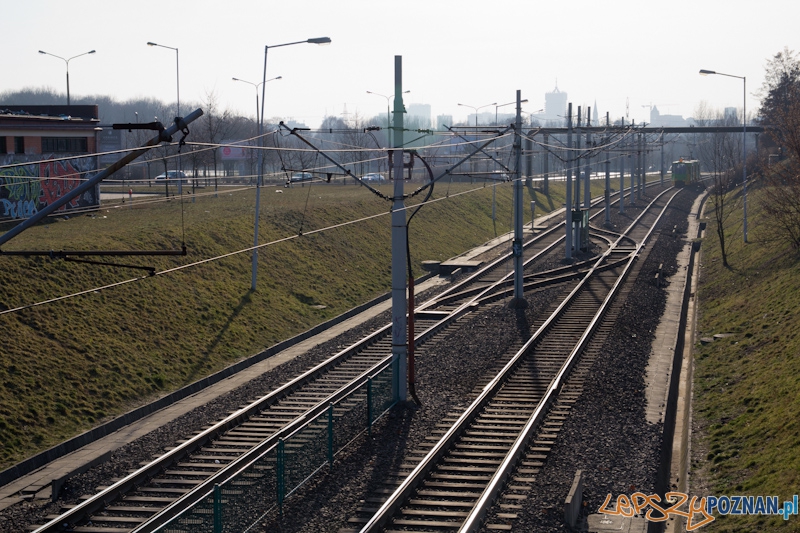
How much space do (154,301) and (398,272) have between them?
28.8 ft

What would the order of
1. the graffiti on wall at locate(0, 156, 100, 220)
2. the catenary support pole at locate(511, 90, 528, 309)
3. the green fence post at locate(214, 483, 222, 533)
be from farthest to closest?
the graffiti on wall at locate(0, 156, 100, 220), the catenary support pole at locate(511, 90, 528, 309), the green fence post at locate(214, 483, 222, 533)

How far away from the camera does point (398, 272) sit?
18344mm

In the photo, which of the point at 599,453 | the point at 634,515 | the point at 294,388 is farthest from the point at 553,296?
the point at 634,515

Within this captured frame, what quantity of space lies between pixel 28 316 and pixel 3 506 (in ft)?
24.0

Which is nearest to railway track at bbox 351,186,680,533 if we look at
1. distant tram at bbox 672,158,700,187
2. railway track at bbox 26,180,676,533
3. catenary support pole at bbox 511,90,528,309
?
railway track at bbox 26,180,676,533

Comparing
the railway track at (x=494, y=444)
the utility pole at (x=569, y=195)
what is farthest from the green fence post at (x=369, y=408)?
the utility pole at (x=569, y=195)

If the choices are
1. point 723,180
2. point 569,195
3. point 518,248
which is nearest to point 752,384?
point 518,248

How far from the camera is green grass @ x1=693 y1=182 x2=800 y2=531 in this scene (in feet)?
44.3

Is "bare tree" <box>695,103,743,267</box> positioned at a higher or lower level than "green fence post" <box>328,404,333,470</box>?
higher

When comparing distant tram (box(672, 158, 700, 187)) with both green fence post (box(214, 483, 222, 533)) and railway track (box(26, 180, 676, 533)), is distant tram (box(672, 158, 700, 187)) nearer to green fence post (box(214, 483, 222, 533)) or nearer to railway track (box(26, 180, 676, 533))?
railway track (box(26, 180, 676, 533))

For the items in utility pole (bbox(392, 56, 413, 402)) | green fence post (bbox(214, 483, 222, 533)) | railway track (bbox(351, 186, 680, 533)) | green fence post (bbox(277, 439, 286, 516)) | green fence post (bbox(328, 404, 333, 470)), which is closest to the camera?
green fence post (bbox(214, 483, 222, 533))

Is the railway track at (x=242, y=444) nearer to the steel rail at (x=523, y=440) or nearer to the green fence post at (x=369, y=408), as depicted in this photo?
the green fence post at (x=369, y=408)

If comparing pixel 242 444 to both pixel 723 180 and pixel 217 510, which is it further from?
pixel 723 180

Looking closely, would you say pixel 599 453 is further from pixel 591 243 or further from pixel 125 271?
pixel 591 243
